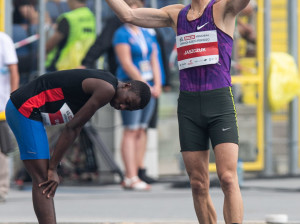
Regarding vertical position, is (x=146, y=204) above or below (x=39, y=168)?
below

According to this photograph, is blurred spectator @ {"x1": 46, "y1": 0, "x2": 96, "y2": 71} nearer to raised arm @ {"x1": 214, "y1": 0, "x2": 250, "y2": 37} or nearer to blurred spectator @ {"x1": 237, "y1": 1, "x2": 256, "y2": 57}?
blurred spectator @ {"x1": 237, "y1": 1, "x2": 256, "y2": 57}

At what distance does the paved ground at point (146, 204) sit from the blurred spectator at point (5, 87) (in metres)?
0.28

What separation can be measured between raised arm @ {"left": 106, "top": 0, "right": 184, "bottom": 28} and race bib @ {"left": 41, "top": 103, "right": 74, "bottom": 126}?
0.78 metres

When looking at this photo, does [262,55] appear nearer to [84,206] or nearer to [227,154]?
[84,206]

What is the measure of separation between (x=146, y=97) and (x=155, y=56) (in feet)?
14.7

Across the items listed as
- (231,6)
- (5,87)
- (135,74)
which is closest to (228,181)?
(231,6)

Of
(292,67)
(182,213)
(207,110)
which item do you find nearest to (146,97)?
(207,110)

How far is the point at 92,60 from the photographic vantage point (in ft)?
35.9

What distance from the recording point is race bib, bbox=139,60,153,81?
10891 millimetres

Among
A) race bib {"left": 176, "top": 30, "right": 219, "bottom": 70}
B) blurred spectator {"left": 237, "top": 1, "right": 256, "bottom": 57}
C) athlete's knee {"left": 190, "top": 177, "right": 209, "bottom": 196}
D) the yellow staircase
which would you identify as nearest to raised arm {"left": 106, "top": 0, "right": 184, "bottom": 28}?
race bib {"left": 176, "top": 30, "right": 219, "bottom": 70}

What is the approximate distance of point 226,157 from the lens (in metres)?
6.52

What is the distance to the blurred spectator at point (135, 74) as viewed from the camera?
1076 centimetres

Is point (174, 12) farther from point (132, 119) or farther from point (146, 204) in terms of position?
point (132, 119)

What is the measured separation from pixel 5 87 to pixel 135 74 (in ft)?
4.96
